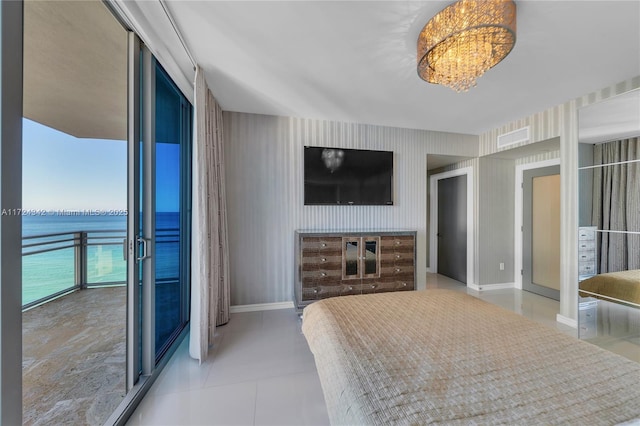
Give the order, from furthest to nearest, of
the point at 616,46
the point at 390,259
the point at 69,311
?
1. the point at 390,259
2. the point at 69,311
3. the point at 616,46

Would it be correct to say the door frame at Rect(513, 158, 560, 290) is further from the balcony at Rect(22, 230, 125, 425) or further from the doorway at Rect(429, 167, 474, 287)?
the balcony at Rect(22, 230, 125, 425)

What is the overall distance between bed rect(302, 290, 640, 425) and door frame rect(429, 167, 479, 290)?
109 inches

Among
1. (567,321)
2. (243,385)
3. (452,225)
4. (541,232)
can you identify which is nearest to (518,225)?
(541,232)

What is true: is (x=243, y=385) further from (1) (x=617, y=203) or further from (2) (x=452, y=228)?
(2) (x=452, y=228)

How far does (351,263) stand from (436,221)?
2.85 m

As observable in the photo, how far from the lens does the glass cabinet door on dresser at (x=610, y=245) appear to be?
1.99m

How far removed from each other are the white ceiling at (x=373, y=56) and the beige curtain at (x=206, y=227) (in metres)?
0.39

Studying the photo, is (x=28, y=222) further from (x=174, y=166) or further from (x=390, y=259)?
(x=390, y=259)

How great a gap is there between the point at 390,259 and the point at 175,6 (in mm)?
2975

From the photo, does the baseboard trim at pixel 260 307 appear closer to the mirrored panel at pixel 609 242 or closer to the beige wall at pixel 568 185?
the mirrored panel at pixel 609 242

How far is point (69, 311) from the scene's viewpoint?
6.66 feet

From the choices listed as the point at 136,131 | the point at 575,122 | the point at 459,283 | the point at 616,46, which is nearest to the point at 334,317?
the point at 136,131

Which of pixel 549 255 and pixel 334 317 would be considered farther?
pixel 549 255

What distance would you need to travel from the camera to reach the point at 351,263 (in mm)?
2766
